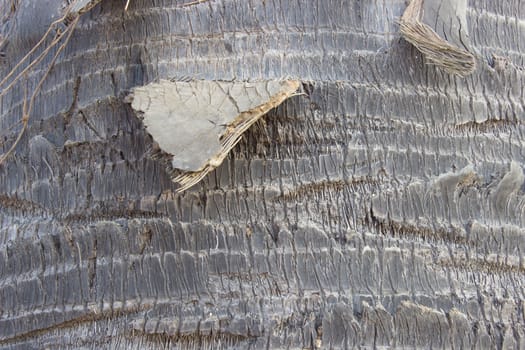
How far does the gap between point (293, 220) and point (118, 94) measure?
1.80ft

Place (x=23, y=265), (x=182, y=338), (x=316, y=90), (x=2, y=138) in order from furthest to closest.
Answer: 1. (x=2, y=138)
2. (x=23, y=265)
3. (x=316, y=90)
4. (x=182, y=338)

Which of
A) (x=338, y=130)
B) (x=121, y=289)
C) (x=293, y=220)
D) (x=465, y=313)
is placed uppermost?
(x=338, y=130)

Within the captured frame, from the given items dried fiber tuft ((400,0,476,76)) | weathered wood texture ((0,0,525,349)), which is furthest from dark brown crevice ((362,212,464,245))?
dried fiber tuft ((400,0,476,76))

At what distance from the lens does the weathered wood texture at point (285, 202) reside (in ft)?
5.56

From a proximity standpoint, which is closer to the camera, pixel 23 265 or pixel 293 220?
pixel 293 220

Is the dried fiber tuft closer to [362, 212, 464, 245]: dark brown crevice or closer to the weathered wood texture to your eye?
the weathered wood texture

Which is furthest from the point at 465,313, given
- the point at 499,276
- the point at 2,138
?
the point at 2,138

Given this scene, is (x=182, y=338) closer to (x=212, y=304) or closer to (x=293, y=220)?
(x=212, y=304)

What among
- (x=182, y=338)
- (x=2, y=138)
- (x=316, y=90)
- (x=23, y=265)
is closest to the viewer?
(x=182, y=338)

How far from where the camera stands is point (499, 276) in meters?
1.79

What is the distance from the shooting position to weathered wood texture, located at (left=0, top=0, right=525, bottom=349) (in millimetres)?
1693

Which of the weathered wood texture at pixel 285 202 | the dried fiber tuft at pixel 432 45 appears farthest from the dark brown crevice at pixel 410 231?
the dried fiber tuft at pixel 432 45

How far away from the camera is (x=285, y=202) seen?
1.75 m

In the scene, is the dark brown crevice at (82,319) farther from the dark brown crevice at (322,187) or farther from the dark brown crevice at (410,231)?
the dark brown crevice at (410,231)
